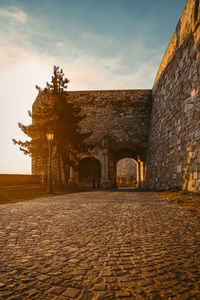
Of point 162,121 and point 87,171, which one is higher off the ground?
point 162,121

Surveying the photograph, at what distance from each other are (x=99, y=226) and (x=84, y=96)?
20.0 meters

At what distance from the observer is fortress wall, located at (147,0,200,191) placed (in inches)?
335

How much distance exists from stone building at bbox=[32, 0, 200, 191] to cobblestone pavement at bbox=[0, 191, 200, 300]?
5476mm

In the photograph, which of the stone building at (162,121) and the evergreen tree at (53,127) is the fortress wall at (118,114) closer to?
the stone building at (162,121)

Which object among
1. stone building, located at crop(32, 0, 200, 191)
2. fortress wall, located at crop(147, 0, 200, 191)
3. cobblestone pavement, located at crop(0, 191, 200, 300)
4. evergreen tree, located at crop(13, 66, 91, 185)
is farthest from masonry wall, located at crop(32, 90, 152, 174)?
cobblestone pavement, located at crop(0, 191, 200, 300)

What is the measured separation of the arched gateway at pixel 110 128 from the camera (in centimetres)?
2030

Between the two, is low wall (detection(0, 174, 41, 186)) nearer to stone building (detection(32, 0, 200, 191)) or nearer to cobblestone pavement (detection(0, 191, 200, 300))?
stone building (detection(32, 0, 200, 191))

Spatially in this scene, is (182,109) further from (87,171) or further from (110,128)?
(87,171)

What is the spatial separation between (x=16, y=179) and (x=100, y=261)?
1455cm

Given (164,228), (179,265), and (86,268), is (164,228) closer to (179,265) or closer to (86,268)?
(179,265)

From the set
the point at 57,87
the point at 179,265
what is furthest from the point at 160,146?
the point at 179,265

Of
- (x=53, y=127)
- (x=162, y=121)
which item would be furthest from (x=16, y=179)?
(x=162, y=121)

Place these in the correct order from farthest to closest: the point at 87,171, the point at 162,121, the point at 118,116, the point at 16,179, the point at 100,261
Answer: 1. the point at 87,171
2. the point at 118,116
3. the point at 16,179
4. the point at 162,121
5. the point at 100,261

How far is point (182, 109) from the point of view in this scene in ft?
33.2
